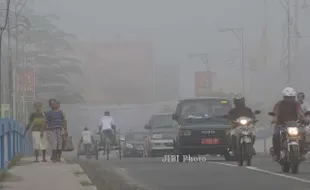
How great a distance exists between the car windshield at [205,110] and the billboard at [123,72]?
188 ft

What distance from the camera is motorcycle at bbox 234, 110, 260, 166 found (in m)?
20.0

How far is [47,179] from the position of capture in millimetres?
16672

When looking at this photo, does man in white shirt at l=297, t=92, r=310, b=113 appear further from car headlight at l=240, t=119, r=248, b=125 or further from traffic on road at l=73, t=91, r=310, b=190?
car headlight at l=240, t=119, r=248, b=125

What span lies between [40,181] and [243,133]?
18.6 feet

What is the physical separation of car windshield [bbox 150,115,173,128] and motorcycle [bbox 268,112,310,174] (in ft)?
57.2

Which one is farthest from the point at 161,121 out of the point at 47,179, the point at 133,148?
the point at 47,179

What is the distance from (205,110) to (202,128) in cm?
103

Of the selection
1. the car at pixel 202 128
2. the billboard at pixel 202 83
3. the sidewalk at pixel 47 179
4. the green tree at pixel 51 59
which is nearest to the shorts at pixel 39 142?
the sidewalk at pixel 47 179

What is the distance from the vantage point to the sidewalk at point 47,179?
14859 millimetres

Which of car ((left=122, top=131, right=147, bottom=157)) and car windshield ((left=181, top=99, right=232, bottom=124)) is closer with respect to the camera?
car windshield ((left=181, top=99, right=232, bottom=124))

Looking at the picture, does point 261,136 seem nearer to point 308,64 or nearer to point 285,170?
point 285,170

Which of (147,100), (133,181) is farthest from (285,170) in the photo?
(147,100)

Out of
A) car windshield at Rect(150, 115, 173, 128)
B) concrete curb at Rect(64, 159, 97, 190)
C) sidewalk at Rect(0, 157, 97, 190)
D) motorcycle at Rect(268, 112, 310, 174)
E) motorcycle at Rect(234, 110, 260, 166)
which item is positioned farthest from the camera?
car windshield at Rect(150, 115, 173, 128)

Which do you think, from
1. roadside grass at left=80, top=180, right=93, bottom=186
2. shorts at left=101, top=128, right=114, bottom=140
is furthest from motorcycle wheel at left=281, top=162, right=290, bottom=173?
shorts at left=101, top=128, right=114, bottom=140
